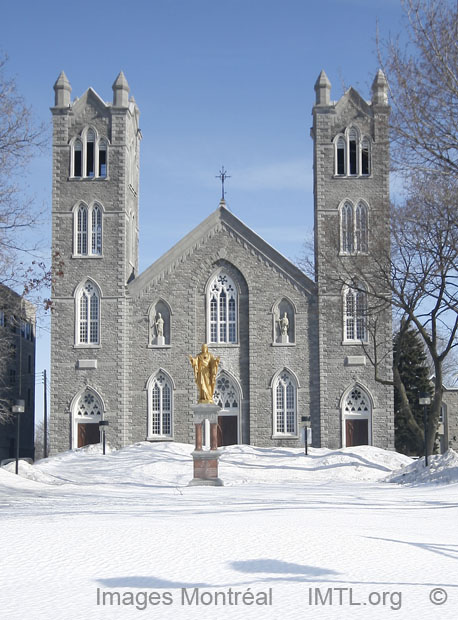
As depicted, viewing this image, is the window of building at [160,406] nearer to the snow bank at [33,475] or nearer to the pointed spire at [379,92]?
the snow bank at [33,475]

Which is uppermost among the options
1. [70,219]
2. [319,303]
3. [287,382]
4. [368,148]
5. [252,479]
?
[368,148]

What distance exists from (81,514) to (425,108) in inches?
392

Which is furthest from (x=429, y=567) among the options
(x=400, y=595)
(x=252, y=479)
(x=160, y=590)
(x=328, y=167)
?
(x=328, y=167)

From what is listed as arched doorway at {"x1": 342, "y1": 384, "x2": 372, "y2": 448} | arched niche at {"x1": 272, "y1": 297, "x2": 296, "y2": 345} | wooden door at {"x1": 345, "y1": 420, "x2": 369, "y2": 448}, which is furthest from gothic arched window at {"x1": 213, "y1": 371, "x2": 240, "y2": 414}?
wooden door at {"x1": 345, "y1": 420, "x2": 369, "y2": 448}

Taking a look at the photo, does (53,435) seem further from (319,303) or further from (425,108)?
(425,108)

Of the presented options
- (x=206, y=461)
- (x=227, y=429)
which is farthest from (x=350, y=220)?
(x=206, y=461)

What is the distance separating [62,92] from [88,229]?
7.48m

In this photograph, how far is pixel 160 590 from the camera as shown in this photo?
27.1ft

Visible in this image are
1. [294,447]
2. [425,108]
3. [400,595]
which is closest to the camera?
[400,595]

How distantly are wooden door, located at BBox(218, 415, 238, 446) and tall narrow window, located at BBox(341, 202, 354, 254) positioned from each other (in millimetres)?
9917

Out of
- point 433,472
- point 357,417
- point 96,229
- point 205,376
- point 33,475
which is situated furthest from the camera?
point 96,229

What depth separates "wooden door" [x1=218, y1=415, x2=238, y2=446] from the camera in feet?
143

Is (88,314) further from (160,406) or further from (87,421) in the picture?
(160,406)

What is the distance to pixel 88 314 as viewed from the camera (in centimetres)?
4384
